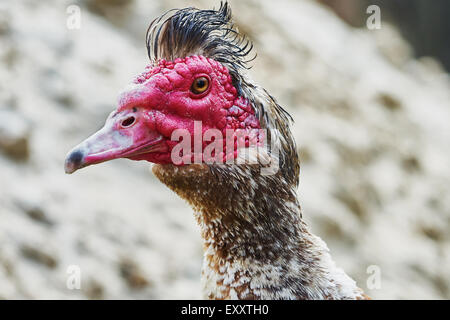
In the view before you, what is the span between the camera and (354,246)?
6.60 m

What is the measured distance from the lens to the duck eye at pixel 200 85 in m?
2.48

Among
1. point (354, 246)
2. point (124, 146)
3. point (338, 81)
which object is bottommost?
point (124, 146)

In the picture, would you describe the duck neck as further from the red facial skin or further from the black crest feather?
the black crest feather

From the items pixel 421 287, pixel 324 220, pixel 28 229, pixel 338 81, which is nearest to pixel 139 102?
pixel 28 229

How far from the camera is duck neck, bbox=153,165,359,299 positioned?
8.09 ft

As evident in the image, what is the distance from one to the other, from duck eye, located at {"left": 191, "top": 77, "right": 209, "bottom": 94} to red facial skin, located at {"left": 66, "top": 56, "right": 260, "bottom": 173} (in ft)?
0.04

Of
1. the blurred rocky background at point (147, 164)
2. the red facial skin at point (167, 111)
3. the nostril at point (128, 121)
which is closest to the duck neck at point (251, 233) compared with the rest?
the red facial skin at point (167, 111)

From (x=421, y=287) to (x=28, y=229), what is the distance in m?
4.36

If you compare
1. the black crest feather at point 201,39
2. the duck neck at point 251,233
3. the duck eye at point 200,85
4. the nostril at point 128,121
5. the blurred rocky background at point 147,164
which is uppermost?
the blurred rocky background at point 147,164

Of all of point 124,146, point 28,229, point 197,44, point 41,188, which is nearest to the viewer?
point 124,146

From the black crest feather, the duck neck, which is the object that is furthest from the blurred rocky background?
the black crest feather

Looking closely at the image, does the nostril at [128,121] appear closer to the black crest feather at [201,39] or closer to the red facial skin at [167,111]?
the red facial skin at [167,111]

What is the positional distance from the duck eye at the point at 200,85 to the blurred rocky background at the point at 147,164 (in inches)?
89.3

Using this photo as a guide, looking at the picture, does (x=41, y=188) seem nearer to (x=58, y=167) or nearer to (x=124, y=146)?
(x=58, y=167)
